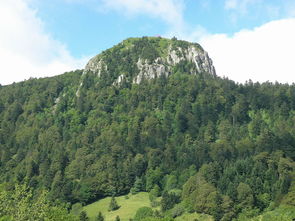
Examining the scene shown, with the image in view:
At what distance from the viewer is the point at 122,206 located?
153 metres

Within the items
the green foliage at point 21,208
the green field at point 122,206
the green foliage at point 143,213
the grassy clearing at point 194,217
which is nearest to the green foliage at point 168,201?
the grassy clearing at point 194,217

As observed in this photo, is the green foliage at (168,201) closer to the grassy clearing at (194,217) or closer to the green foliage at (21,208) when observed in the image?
the grassy clearing at (194,217)

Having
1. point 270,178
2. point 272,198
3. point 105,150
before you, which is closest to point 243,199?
point 272,198

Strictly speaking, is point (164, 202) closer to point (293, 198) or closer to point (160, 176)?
point (160, 176)

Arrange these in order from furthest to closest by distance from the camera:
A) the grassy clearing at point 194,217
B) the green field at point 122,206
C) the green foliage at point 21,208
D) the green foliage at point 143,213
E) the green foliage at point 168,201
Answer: the green field at point 122,206 < the green foliage at point 168,201 < the grassy clearing at point 194,217 < the green foliage at point 143,213 < the green foliage at point 21,208

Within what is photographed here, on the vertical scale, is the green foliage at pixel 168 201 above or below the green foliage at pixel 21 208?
below

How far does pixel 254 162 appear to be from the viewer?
158500 millimetres

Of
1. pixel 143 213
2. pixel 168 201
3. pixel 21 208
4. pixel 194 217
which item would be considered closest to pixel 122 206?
pixel 168 201

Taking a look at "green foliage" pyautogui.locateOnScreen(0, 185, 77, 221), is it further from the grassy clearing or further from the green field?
the green field

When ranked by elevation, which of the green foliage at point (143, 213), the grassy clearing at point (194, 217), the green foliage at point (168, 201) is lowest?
the grassy clearing at point (194, 217)

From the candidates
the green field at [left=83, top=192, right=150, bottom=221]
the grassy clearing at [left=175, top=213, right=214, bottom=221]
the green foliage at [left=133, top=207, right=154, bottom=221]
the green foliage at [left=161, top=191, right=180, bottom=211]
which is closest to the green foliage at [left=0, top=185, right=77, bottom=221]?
the green foliage at [left=133, top=207, right=154, bottom=221]

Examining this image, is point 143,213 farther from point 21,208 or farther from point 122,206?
point 21,208

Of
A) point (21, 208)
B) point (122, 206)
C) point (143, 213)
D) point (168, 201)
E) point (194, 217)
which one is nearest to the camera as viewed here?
point (21, 208)

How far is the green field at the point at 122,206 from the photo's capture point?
14114cm
